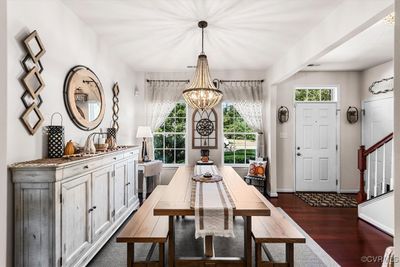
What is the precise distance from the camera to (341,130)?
527 centimetres

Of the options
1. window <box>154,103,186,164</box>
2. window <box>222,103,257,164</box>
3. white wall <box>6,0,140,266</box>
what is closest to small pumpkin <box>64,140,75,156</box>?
white wall <box>6,0,140,266</box>

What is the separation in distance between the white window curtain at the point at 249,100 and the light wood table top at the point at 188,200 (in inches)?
105

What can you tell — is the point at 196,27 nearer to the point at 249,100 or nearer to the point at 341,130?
the point at 249,100

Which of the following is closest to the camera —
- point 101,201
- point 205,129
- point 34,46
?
point 34,46

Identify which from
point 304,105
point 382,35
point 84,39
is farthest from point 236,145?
point 84,39

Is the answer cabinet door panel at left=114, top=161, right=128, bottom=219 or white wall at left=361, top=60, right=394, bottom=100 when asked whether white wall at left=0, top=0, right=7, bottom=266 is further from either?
white wall at left=361, top=60, right=394, bottom=100

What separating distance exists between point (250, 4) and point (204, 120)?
294 centimetres

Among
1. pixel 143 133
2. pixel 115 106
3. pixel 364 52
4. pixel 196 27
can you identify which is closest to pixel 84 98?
pixel 115 106

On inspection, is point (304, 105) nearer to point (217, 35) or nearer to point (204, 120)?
point (204, 120)

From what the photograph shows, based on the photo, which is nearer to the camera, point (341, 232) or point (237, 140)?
point (341, 232)

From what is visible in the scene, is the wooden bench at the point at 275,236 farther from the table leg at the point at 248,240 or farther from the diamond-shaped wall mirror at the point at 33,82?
the diamond-shaped wall mirror at the point at 33,82

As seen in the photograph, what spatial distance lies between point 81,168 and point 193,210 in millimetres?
1178

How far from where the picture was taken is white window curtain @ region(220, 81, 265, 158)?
5.27m

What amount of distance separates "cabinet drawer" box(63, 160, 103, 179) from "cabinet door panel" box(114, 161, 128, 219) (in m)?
0.59
